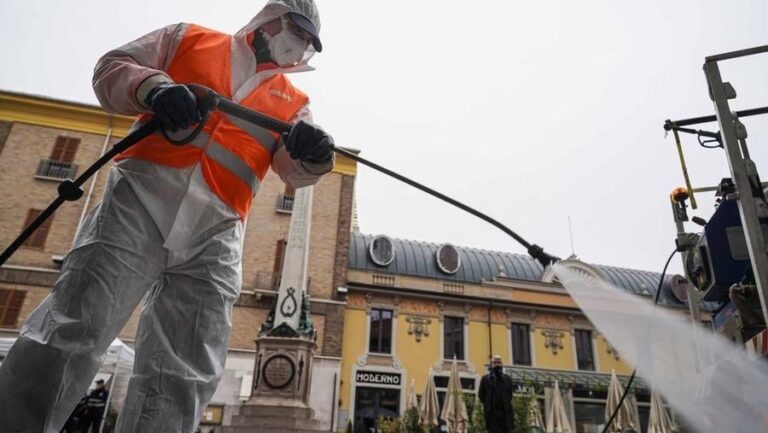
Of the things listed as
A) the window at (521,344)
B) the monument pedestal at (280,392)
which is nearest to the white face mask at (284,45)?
the monument pedestal at (280,392)

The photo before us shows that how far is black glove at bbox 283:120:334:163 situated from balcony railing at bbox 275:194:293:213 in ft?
63.0

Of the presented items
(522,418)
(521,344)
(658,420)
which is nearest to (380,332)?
(521,344)

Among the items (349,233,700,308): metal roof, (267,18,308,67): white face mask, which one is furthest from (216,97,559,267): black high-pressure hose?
(349,233,700,308): metal roof

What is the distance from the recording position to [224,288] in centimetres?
181

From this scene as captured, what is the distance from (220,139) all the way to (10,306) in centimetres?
2055

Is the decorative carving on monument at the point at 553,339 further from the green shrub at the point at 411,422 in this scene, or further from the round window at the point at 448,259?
the green shrub at the point at 411,422

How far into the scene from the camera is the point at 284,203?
830 inches

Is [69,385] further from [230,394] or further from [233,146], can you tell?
[230,394]

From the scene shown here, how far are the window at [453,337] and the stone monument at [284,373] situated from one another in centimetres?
1018

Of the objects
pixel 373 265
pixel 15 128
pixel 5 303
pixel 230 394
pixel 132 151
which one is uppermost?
pixel 15 128

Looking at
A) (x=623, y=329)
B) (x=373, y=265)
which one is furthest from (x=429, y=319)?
(x=623, y=329)

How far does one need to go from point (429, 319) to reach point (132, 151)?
20.1 meters

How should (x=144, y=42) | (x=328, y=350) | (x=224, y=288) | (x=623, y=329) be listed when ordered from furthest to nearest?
(x=328, y=350)
(x=623, y=329)
(x=144, y=42)
(x=224, y=288)

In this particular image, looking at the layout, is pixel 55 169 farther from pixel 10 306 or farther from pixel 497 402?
pixel 497 402
